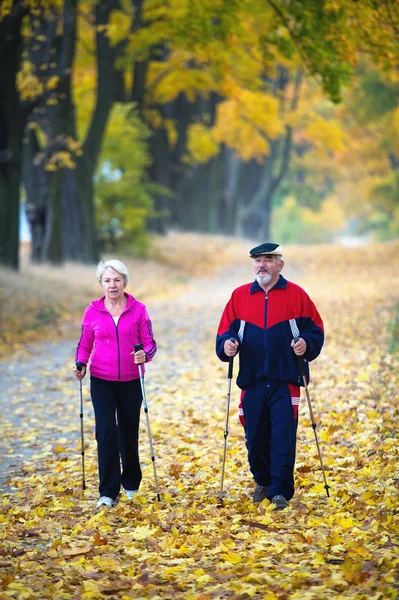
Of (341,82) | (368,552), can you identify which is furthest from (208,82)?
(368,552)

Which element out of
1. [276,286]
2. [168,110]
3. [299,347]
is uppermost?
[168,110]

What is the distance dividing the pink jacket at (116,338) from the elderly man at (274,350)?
2.05 ft

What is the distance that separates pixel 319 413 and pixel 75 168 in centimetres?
1662

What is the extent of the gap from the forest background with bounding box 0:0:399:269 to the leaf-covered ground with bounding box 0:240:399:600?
189 inches

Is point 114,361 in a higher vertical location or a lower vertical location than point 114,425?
higher

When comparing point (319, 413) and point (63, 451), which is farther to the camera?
point (319, 413)

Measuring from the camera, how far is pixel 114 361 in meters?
6.87

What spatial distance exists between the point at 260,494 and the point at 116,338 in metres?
1.57

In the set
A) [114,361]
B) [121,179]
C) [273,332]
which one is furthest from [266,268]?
[121,179]

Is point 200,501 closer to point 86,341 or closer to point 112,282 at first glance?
point 86,341

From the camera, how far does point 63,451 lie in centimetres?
909

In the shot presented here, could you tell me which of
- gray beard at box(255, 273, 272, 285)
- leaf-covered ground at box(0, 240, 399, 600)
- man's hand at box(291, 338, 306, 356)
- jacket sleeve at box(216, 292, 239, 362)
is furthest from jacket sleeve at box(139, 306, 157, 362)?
leaf-covered ground at box(0, 240, 399, 600)

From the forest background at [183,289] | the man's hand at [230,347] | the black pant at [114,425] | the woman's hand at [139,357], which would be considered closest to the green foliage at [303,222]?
the forest background at [183,289]

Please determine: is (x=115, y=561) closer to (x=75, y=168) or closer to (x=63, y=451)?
(x=63, y=451)
